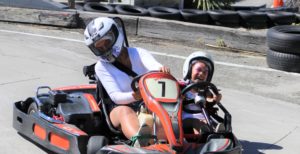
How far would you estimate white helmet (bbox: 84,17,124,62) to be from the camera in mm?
3990

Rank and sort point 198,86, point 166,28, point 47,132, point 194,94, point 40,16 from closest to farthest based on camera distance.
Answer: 1. point 198,86
2. point 47,132
3. point 194,94
4. point 166,28
5. point 40,16

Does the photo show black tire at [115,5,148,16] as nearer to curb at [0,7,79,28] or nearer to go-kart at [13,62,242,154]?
curb at [0,7,79,28]

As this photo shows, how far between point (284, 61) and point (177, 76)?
161 cm

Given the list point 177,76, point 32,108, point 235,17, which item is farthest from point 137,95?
point 235,17

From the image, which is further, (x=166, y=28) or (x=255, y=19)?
(x=255, y=19)

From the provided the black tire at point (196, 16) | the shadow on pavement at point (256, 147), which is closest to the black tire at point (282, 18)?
the black tire at point (196, 16)

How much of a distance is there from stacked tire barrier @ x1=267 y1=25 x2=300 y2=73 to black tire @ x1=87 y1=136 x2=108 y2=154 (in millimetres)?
4485

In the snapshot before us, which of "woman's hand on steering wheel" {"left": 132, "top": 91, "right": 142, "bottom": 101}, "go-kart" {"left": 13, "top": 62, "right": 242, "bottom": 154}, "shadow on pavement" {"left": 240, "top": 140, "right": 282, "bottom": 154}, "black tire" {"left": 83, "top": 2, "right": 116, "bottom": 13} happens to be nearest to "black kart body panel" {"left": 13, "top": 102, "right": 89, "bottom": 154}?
"go-kart" {"left": 13, "top": 62, "right": 242, "bottom": 154}

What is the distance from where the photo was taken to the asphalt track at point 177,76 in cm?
469

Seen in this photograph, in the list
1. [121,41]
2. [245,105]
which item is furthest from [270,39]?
[121,41]

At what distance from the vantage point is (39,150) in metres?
4.16

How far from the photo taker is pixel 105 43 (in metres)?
4.02

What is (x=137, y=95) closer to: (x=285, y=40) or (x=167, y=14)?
(x=285, y=40)

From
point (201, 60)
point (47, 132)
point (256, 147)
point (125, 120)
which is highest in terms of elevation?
point (201, 60)
